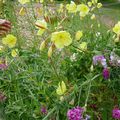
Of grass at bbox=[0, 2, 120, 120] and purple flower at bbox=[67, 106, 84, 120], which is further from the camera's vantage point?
grass at bbox=[0, 2, 120, 120]

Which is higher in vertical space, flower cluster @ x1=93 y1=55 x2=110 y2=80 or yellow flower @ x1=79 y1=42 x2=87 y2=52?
yellow flower @ x1=79 y1=42 x2=87 y2=52

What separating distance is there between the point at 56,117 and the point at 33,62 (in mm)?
838

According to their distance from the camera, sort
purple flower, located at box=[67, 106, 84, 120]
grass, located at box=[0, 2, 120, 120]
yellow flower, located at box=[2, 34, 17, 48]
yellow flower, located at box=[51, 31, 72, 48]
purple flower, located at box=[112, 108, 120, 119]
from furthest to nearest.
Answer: yellow flower, located at box=[2, 34, 17, 48], grass, located at box=[0, 2, 120, 120], purple flower, located at box=[112, 108, 120, 119], purple flower, located at box=[67, 106, 84, 120], yellow flower, located at box=[51, 31, 72, 48]

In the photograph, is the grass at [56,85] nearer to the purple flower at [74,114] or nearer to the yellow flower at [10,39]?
the purple flower at [74,114]

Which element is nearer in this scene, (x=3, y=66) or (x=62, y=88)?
(x=62, y=88)

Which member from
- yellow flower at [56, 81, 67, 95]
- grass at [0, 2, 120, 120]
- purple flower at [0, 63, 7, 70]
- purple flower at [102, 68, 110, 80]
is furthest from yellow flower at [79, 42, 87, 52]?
purple flower at [0, 63, 7, 70]

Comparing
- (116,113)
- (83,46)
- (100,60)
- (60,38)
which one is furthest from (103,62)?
(60,38)

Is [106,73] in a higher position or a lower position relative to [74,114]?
higher

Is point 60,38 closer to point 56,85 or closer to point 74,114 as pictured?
point 74,114

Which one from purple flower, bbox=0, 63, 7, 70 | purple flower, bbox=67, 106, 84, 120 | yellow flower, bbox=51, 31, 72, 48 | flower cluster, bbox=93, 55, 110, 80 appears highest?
yellow flower, bbox=51, 31, 72, 48

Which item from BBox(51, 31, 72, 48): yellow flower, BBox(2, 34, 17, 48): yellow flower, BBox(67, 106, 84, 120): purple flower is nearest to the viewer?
BBox(51, 31, 72, 48): yellow flower

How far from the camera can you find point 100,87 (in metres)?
2.63

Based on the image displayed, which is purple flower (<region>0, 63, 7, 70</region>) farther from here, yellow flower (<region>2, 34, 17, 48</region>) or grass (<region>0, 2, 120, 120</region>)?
yellow flower (<region>2, 34, 17, 48</region>)

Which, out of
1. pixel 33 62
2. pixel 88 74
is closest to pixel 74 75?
pixel 88 74
